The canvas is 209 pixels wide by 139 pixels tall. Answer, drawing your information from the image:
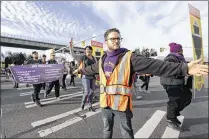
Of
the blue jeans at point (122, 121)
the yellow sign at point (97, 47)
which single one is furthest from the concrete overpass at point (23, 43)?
the blue jeans at point (122, 121)

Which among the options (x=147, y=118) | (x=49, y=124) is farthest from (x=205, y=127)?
(x=49, y=124)

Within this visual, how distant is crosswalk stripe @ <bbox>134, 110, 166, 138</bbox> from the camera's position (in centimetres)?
395

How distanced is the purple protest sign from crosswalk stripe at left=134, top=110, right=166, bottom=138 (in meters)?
3.10

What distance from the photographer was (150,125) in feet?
14.8

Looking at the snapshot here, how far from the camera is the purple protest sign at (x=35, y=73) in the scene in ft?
16.2

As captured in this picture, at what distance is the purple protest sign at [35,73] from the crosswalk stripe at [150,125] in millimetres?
3104

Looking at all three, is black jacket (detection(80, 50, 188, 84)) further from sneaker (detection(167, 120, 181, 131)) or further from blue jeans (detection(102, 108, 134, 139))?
sneaker (detection(167, 120, 181, 131))

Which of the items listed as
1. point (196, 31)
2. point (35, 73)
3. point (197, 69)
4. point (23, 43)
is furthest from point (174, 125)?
point (23, 43)

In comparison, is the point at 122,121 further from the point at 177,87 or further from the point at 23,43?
the point at 23,43

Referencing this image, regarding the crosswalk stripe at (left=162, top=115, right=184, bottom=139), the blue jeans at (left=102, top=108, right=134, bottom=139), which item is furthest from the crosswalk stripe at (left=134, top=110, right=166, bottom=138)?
the blue jeans at (left=102, top=108, right=134, bottom=139)

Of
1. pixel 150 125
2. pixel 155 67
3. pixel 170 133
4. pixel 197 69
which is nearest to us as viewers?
pixel 197 69

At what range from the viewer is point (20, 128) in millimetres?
4293

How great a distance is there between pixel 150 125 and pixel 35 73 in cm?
349

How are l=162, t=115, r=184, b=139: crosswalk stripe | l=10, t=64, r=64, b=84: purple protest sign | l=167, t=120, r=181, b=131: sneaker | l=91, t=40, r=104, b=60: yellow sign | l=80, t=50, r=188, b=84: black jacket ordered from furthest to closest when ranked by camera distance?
1. l=91, t=40, r=104, b=60: yellow sign
2. l=10, t=64, r=64, b=84: purple protest sign
3. l=167, t=120, r=181, b=131: sneaker
4. l=162, t=115, r=184, b=139: crosswalk stripe
5. l=80, t=50, r=188, b=84: black jacket
